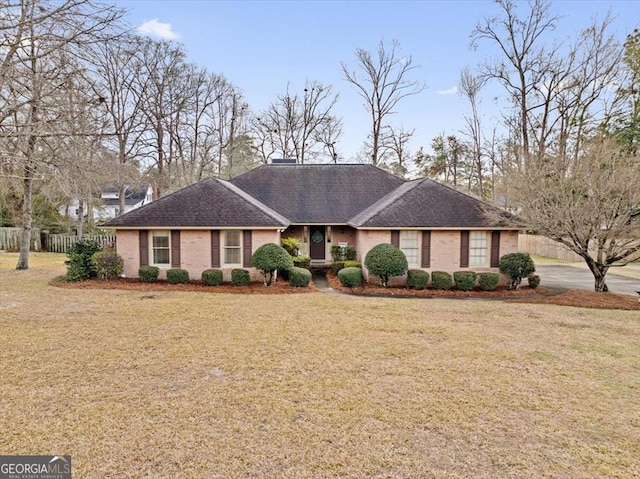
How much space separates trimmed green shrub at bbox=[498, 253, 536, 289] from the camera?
1462cm

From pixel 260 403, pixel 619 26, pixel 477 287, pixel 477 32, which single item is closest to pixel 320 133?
pixel 477 32

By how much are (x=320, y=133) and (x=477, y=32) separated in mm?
15165

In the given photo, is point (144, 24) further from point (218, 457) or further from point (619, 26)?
point (619, 26)

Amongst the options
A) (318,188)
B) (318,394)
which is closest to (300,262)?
(318,188)

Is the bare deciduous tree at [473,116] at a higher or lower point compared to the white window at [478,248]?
higher

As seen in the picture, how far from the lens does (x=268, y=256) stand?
1419 cm

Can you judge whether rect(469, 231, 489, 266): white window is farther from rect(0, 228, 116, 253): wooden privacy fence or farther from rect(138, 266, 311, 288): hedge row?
rect(0, 228, 116, 253): wooden privacy fence

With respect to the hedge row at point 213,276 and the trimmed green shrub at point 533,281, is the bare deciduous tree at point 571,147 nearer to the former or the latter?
the trimmed green shrub at point 533,281

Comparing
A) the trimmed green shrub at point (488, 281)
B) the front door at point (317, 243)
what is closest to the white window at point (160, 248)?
the front door at point (317, 243)

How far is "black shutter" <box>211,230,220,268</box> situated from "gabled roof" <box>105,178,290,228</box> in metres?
0.52

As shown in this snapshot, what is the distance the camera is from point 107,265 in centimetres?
1467

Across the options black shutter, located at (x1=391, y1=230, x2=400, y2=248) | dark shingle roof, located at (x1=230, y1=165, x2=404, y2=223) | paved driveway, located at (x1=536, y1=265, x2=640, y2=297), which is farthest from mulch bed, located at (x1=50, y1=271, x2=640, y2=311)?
dark shingle roof, located at (x1=230, y1=165, x2=404, y2=223)

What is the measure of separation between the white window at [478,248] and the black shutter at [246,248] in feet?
29.3

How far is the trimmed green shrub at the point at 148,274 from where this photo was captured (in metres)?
14.5
